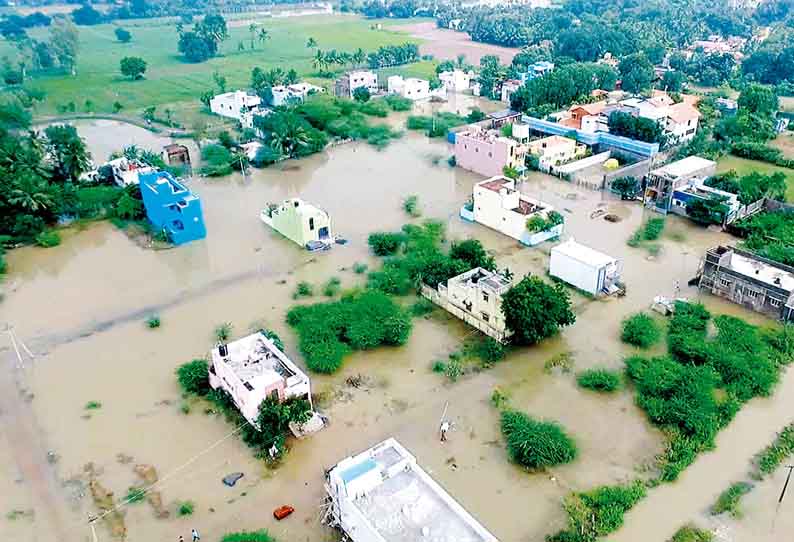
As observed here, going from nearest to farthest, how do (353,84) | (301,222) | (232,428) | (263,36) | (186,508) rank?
(186,508), (232,428), (301,222), (353,84), (263,36)

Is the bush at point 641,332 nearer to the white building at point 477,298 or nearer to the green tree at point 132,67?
the white building at point 477,298

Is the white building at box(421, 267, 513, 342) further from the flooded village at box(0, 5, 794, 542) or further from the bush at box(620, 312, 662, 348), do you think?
the bush at box(620, 312, 662, 348)

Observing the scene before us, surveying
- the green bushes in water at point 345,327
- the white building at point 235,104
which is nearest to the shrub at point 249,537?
the green bushes in water at point 345,327

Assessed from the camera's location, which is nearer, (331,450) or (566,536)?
(566,536)

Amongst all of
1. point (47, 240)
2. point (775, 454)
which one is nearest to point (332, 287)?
point (47, 240)

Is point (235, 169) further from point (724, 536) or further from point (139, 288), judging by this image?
point (724, 536)

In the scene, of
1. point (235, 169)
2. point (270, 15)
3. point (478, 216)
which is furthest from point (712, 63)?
point (270, 15)

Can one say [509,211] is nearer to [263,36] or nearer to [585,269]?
[585,269]
